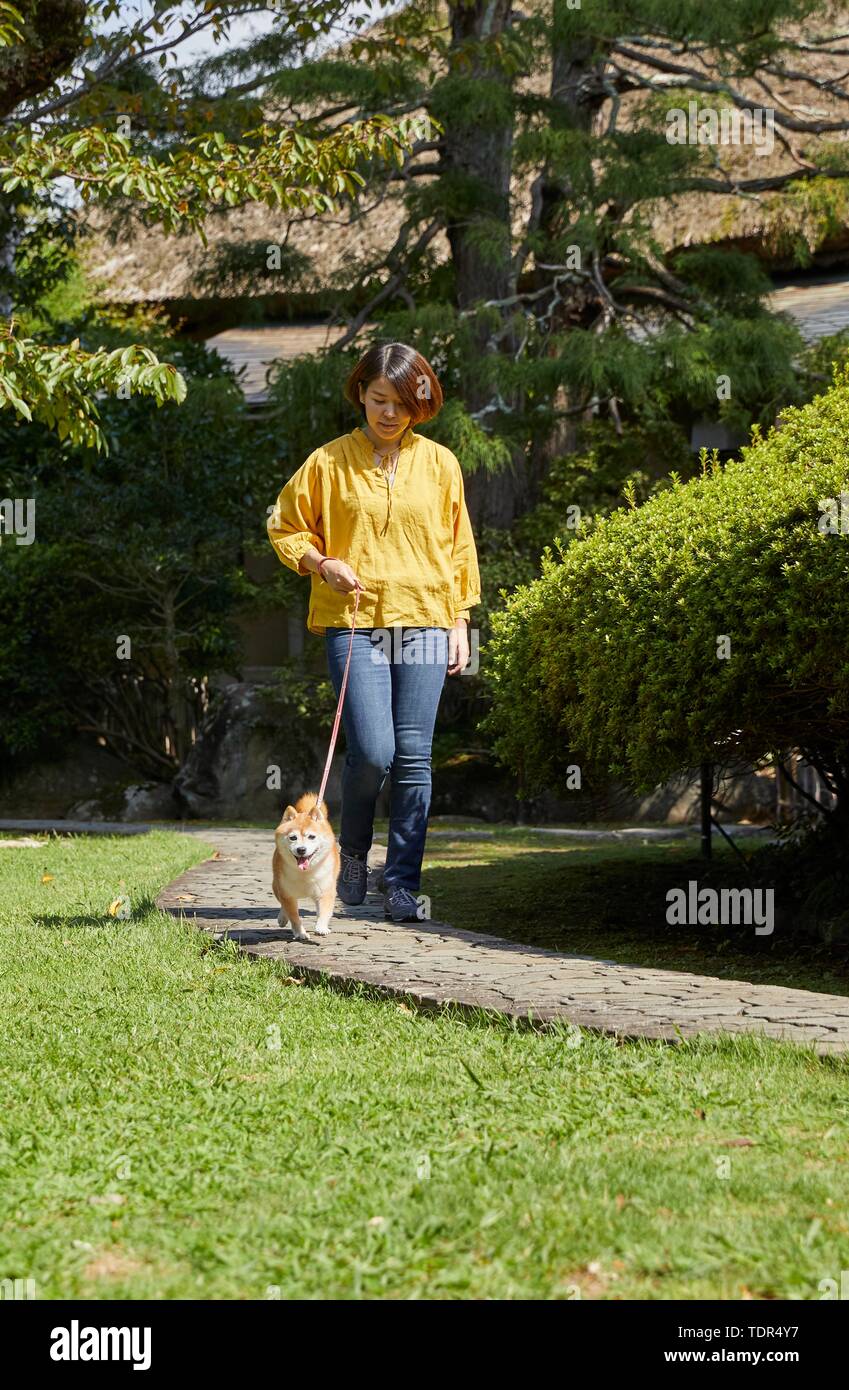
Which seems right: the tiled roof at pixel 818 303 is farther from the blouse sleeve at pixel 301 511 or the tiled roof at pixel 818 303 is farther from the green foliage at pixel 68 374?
the blouse sleeve at pixel 301 511

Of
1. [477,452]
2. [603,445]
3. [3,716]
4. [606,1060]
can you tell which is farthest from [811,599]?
[3,716]

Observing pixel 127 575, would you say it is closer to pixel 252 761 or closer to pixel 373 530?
pixel 252 761

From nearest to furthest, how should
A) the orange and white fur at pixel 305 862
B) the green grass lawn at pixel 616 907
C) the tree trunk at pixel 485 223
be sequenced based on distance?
the orange and white fur at pixel 305 862 < the green grass lawn at pixel 616 907 < the tree trunk at pixel 485 223

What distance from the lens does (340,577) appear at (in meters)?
5.58

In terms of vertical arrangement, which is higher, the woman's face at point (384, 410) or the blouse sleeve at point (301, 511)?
the woman's face at point (384, 410)


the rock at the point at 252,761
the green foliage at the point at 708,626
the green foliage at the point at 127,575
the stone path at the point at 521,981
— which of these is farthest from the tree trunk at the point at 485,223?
the stone path at the point at 521,981

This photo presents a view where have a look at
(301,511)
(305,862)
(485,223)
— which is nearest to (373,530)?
(301,511)

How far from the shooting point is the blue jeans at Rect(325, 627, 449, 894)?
573cm

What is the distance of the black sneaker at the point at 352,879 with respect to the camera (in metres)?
6.18

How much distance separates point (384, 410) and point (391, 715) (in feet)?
3.77

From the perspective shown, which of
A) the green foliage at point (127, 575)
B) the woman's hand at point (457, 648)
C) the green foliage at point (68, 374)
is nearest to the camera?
the woman's hand at point (457, 648)

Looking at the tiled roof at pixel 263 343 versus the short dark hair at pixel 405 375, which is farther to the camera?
the tiled roof at pixel 263 343

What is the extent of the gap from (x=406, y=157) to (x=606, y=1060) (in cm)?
1154
